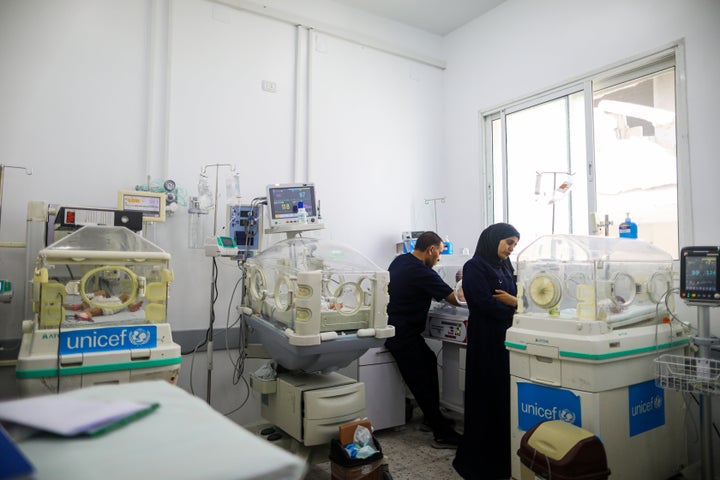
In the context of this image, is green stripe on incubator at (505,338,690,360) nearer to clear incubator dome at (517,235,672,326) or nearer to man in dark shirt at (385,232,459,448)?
clear incubator dome at (517,235,672,326)

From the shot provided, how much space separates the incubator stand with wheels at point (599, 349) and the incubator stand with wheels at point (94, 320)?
1.73 metres

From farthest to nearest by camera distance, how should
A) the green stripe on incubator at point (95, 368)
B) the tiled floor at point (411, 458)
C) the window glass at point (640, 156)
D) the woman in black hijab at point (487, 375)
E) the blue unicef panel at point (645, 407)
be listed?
the window glass at point (640, 156) → the tiled floor at point (411, 458) → the woman in black hijab at point (487, 375) → the blue unicef panel at point (645, 407) → the green stripe on incubator at point (95, 368)

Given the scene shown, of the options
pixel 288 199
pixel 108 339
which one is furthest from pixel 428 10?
pixel 108 339

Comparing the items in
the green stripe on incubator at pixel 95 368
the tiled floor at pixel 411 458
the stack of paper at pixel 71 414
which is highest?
the stack of paper at pixel 71 414

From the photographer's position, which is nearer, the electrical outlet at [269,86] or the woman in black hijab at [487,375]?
the woman in black hijab at [487,375]

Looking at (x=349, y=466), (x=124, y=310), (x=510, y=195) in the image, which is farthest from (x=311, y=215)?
(x=510, y=195)

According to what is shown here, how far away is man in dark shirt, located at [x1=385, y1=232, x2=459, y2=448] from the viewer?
3295 mm

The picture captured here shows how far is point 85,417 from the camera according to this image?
29.0 inches

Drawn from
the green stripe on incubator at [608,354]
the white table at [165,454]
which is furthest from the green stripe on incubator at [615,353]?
the white table at [165,454]

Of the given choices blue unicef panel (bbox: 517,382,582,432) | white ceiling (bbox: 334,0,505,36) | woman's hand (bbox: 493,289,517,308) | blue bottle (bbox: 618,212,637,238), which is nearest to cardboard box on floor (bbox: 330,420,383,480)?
blue unicef panel (bbox: 517,382,582,432)

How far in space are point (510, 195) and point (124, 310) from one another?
3.49m

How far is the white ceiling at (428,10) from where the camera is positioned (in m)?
4.26

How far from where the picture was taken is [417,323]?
3.37m

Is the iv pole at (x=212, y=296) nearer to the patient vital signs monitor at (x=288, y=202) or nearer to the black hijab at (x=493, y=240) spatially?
the patient vital signs monitor at (x=288, y=202)
